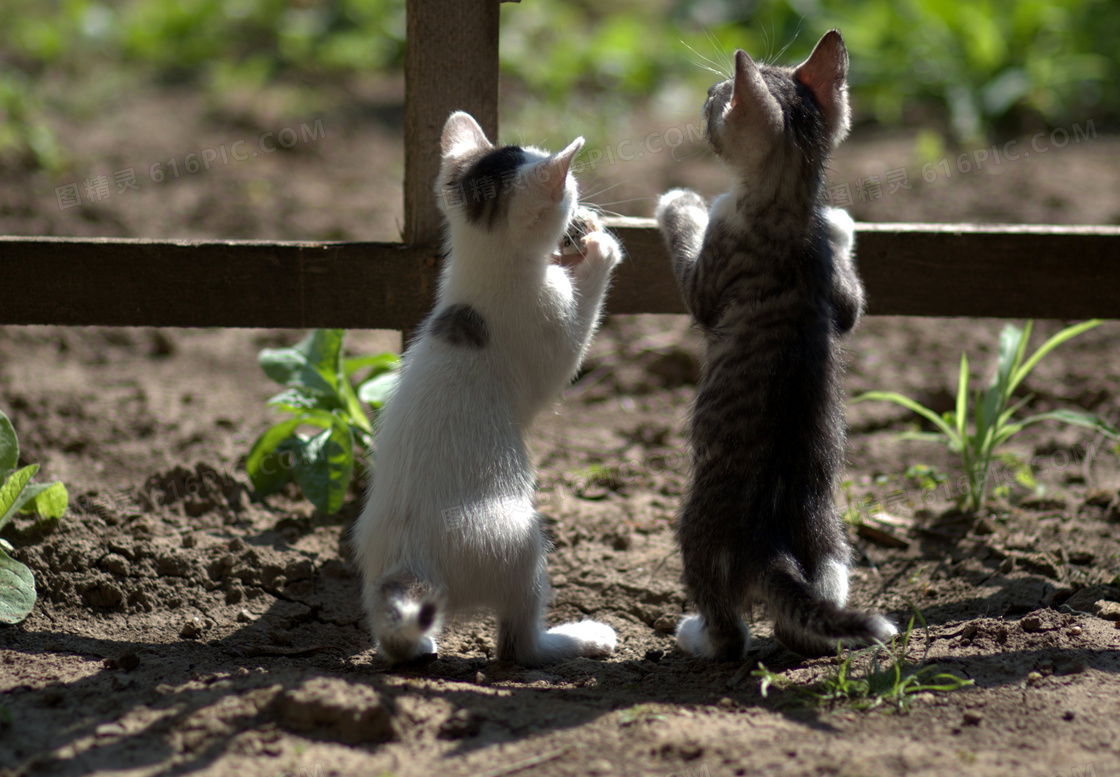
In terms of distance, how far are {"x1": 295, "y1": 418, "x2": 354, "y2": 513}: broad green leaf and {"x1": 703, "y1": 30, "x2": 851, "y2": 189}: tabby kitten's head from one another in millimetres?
1857

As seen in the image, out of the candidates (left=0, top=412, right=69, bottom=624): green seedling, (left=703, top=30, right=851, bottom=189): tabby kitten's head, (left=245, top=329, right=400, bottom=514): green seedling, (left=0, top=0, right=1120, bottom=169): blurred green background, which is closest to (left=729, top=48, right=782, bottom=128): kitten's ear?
(left=703, top=30, right=851, bottom=189): tabby kitten's head

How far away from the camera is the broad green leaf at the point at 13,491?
3312 mm

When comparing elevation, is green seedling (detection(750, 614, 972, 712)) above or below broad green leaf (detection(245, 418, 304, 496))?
below

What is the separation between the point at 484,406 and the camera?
3.15 meters

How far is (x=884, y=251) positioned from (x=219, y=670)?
2878mm

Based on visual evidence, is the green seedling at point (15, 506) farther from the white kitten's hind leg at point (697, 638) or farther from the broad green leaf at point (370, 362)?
the white kitten's hind leg at point (697, 638)

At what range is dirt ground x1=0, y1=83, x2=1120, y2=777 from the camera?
7.97 ft

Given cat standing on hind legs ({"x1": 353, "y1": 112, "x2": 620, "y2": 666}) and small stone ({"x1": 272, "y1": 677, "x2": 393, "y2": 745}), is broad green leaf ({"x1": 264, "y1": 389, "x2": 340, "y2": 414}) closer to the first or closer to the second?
cat standing on hind legs ({"x1": 353, "y1": 112, "x2": 620, "y2": 666})

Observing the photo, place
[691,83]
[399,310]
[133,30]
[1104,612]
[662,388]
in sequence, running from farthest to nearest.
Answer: [133,30], [691,83], [662,388], [399,310], [1104,612]

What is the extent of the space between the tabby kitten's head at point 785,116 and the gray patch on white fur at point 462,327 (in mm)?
1039

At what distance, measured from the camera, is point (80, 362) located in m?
5.60

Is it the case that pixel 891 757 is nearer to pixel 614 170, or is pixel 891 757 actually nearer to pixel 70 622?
pixel 70 622

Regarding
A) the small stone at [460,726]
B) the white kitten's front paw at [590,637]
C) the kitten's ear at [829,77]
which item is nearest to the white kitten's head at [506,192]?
the kitten's ear at [829,77]

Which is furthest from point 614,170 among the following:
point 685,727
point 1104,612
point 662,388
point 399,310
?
point 685,727
